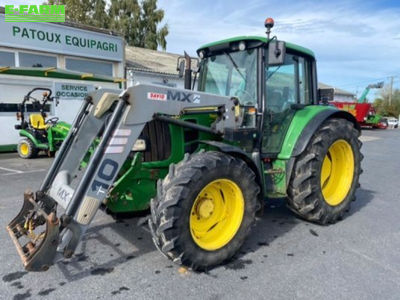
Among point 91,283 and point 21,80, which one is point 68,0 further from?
point 91,283

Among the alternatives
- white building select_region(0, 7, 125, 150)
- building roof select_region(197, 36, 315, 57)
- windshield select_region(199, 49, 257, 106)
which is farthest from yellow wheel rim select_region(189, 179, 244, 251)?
white building select_region(0, 7, 125, 150)

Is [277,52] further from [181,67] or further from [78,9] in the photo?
[78,9]

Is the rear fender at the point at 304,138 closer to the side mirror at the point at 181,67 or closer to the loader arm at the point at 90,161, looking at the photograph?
the loader arm at the point at 90,161

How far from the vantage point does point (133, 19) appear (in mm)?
31594

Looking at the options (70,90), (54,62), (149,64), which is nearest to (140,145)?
(70,90)

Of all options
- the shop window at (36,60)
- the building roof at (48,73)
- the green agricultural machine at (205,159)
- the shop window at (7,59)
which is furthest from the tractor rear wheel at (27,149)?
the green agricultural machine at (205,159)

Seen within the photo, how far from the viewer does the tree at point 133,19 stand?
30.6 m

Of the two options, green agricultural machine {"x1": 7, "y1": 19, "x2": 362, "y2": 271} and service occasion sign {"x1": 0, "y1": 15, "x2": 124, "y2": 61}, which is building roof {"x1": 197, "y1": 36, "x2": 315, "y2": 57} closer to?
green agricultural machine {"x1": 7, "y1": 19, "x2": 362, "y2": 271}

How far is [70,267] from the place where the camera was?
3098 mm

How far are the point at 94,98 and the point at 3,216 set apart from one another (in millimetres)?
2340

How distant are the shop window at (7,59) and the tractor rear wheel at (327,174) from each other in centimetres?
1131

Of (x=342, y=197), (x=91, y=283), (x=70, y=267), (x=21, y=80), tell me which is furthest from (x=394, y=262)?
(x=21, y=80)

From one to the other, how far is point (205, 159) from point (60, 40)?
1197 centimetres

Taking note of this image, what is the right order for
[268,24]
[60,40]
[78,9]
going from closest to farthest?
[268,24] → [60,40] → [78,9]
